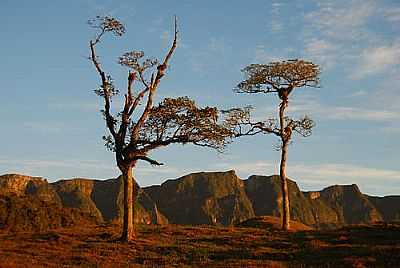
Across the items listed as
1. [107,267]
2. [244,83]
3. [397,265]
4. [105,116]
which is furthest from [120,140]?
[397,265]

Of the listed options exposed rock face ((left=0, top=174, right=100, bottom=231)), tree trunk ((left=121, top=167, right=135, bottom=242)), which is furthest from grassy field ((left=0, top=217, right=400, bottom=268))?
exposed rock face ((left=0, top=174, right=100, bottom=231))

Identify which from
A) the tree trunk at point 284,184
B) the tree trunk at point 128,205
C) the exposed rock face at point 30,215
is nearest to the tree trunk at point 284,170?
the tree trunk at point 284,184

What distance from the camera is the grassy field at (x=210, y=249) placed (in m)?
27.1

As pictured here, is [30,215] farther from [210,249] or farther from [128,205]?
[210,249]

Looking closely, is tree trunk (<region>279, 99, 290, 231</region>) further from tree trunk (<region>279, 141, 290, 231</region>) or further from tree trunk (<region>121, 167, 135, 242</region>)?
tree trunk (<region>121, 167, 135, 242</region>)

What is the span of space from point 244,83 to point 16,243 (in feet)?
74.8

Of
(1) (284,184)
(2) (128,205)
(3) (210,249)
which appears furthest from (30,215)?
(3) (210,249)

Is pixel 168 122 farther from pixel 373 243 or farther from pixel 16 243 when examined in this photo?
pixel 373 243

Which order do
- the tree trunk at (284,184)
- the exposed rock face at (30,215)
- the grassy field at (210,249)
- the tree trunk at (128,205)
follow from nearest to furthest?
the grassy field at (210,249)
the tree trunk at (128,205)
the tree trunk at (284,184)
the exposed rock face at (30,215)

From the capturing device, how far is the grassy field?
89.0ft

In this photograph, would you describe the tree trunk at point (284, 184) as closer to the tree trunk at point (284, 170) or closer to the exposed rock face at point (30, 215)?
the tree trunk at point (284, 170)

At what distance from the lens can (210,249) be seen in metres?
32.2

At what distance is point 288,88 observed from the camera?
4691cm

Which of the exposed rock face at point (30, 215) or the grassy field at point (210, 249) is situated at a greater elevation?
the exposed rock face at point (30, 215)
